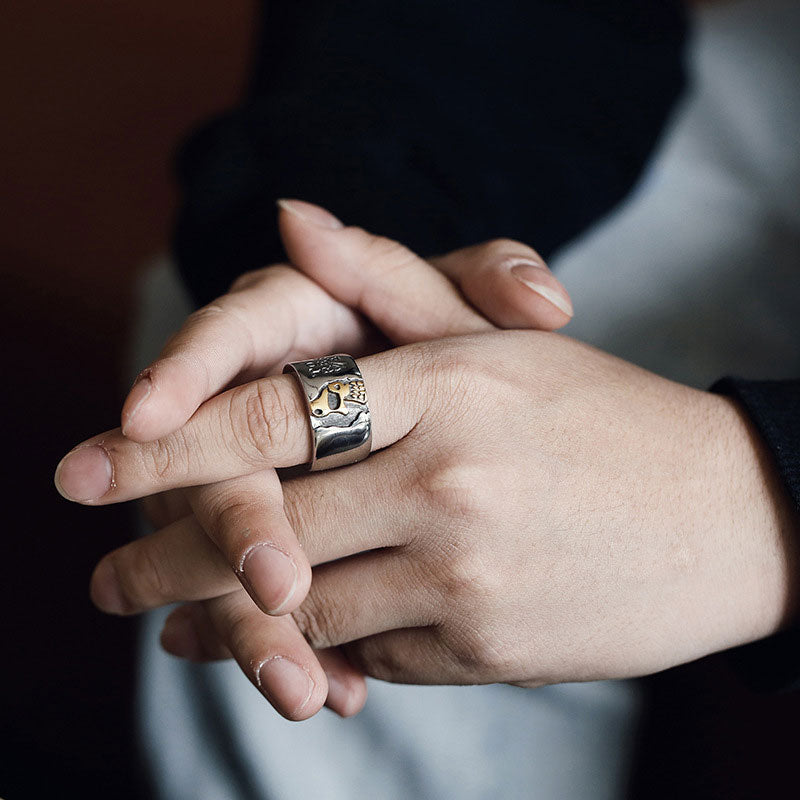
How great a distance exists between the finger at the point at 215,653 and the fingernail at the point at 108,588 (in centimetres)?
5

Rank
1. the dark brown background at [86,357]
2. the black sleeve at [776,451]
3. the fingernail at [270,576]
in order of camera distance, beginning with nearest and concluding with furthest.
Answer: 1. the fingernail at [270,576]
2. the black sleeve at [776,451]
3. the dark brown background at [86,357]

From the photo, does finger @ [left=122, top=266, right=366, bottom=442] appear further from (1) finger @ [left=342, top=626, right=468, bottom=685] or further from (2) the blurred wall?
(2) the blurred wall

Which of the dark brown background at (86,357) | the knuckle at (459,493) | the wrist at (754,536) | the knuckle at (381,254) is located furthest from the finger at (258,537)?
the dark brown background at (86,357)

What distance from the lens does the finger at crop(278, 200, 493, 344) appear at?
714 mm

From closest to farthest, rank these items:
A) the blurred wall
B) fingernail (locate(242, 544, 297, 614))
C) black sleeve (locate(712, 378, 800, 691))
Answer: fingernail (locate(242, 544, 297, 614)) < black sleeve (locate(712, 378, 800, 691)) < the blurred wall

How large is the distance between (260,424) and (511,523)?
0.20 meters

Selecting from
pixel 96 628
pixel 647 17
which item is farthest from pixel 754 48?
pixel 96 628

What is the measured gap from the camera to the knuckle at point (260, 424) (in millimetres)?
577

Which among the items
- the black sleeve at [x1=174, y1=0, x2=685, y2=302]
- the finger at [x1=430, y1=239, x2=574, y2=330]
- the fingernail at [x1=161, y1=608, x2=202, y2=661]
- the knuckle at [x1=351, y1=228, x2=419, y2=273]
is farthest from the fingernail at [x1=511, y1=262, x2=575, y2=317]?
the fingernail at [x1=161, y1=608, x2=202, y2=661]

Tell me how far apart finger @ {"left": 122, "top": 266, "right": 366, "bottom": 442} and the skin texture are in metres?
0.03

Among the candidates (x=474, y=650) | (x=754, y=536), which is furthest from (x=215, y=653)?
(x=754, y=536)

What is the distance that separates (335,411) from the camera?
58 cm

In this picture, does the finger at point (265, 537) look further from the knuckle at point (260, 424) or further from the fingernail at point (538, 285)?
the fingernail at point (538, 285)

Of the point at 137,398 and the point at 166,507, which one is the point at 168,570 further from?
the point at 137,398
